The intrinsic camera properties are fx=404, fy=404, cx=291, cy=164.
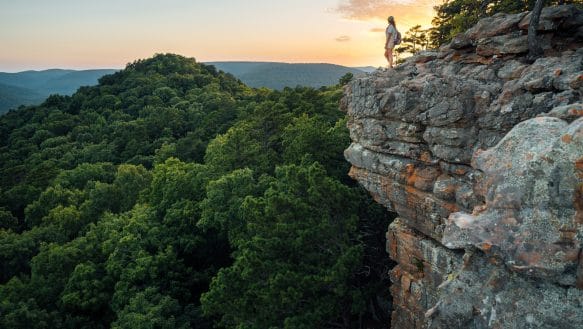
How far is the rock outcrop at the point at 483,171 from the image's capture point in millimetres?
5582

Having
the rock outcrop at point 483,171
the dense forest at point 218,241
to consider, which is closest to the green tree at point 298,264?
the dense forest at point 218,241

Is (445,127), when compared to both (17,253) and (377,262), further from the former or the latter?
(17,253)

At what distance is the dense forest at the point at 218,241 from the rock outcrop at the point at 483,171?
2.88 meters

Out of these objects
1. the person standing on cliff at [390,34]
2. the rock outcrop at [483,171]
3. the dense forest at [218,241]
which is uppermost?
the person standing on cliff at [390,34]

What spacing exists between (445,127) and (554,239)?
5.27m

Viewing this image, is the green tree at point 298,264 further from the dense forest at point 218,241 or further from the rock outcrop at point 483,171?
the rock outcrop at point 483,171

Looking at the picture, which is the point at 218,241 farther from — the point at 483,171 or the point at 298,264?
the point at 483,171

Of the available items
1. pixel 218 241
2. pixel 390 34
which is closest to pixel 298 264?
pixel 390 34

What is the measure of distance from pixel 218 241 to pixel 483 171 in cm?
2003

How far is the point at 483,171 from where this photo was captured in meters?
6.73

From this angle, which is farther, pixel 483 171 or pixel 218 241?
pixel 218 241

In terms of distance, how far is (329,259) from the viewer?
15539 mm

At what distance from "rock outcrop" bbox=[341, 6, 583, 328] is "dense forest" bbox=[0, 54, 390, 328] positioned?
9.46ft

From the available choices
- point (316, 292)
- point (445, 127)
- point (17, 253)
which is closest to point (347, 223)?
point (316, 292)
